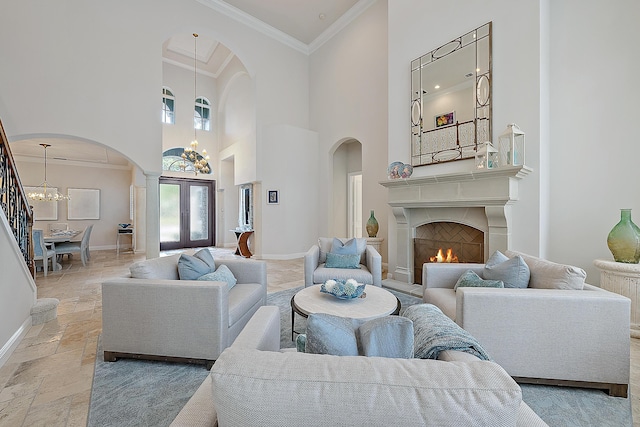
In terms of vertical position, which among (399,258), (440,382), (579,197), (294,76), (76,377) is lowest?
(76,377)

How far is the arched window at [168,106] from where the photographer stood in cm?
880

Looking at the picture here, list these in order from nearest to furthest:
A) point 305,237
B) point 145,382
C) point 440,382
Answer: point 440,382 < point 145,382 < point 305,237

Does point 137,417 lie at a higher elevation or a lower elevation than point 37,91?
lower

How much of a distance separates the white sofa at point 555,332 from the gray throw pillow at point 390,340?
1116mm

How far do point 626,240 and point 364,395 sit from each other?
11.3 ft

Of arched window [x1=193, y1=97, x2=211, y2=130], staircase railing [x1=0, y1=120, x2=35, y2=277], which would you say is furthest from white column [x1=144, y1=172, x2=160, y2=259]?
arched window [x1=193, y1=97, x2=211, y2=130]

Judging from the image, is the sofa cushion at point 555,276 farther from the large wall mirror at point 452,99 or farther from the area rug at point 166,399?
the large wall mirror at point 452,99

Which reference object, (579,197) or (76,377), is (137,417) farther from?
(579,197)

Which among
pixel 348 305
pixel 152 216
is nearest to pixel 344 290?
pixel 348 305

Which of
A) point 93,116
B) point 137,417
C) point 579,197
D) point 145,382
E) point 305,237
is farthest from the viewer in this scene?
point 305,237

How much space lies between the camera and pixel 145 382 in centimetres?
197

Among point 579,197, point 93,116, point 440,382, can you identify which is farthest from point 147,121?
point 579,197

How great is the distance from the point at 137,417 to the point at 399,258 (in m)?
3.83

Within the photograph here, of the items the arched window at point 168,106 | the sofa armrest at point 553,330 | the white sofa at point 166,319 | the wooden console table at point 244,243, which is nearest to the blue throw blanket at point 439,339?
the sofa armrest at point 553,330
